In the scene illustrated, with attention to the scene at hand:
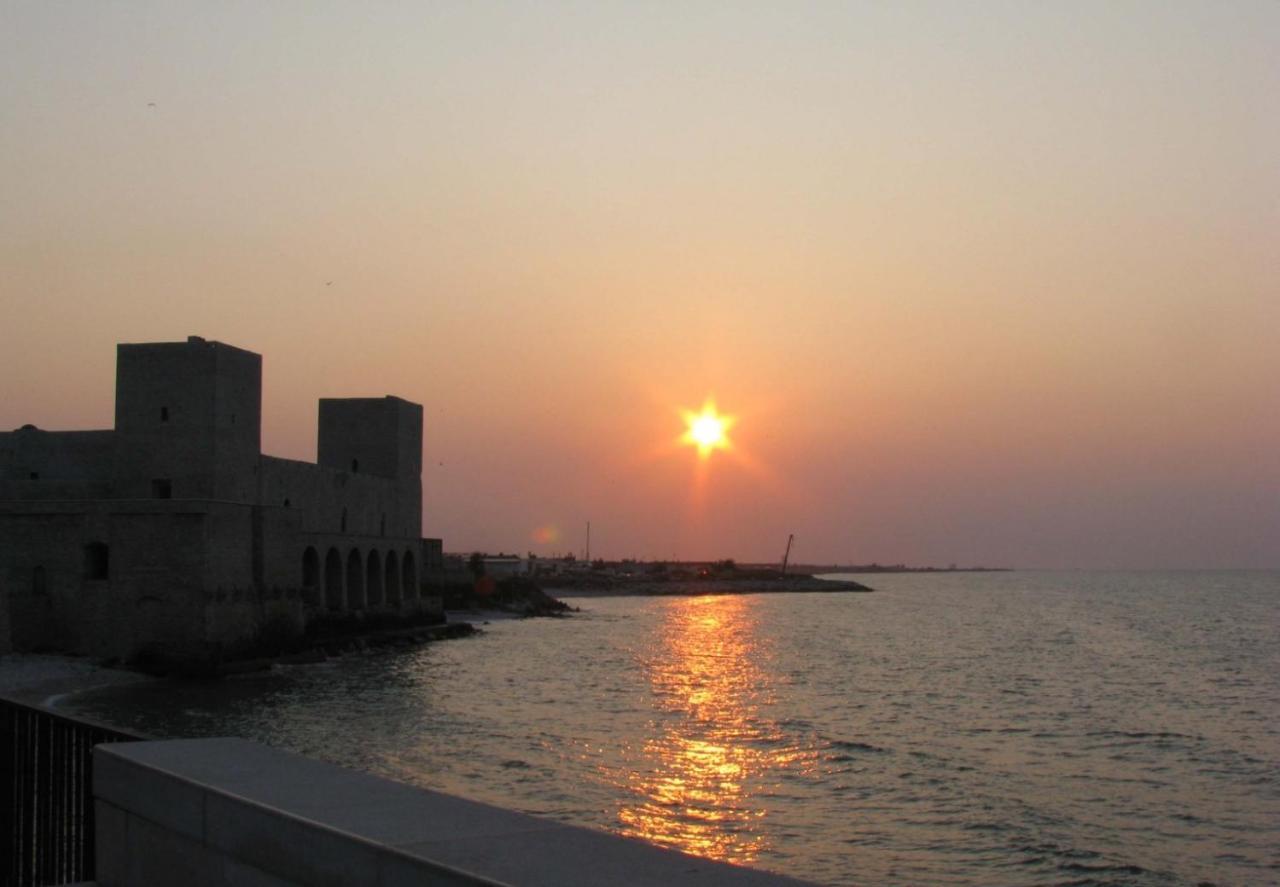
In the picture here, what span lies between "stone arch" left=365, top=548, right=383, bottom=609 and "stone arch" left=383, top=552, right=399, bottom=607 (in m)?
0.85

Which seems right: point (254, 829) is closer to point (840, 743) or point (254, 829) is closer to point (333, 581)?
point (840, 743)

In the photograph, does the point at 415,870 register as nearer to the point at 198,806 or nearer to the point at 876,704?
the point at 198,806

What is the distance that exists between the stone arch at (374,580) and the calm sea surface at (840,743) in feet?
9.31

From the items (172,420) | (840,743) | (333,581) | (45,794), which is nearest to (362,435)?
(333,581)

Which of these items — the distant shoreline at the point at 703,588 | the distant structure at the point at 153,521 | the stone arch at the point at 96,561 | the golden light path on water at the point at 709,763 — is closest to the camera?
the golden light path on water at the point at 709,763

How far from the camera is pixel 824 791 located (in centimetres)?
1903

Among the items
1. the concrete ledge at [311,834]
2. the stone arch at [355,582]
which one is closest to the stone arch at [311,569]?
the stone arch at [355,582]

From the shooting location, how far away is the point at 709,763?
71.3 feet

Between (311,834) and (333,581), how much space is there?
128ft

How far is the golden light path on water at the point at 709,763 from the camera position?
16.1m

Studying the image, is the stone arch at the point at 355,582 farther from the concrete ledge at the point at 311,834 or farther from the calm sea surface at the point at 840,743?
the concrete ledge at the point at 311,834

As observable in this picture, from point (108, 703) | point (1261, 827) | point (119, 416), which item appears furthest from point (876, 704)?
point (119, 416)

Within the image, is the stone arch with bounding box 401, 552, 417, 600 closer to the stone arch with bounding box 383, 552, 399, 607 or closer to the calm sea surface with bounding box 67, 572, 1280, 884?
the stone arch with bounding box 383, 552, 399, 607

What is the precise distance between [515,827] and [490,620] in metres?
66.6
